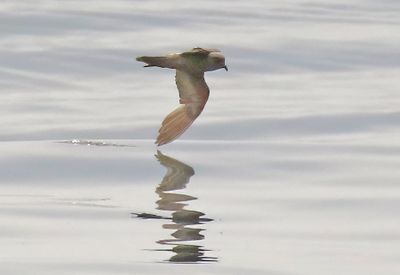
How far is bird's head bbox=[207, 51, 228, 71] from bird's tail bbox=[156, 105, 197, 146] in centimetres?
27

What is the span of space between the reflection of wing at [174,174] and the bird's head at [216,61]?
1.92 feet

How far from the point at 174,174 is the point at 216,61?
0.70m

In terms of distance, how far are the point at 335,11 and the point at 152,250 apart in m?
9.50

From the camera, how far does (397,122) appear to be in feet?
31.8

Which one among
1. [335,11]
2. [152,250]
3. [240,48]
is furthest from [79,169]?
[335,11]

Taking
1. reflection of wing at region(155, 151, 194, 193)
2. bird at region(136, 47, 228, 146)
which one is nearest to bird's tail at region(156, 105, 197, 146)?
bird at region(136, 47, 228, 146)

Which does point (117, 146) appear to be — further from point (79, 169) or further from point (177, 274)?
point (177, 274)

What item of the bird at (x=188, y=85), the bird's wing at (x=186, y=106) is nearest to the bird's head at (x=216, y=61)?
the bird at (x=188, y=85)

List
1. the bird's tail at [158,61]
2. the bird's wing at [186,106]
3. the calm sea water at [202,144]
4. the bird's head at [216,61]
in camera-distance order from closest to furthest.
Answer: the calm sea water at [202,144] → the bird's tail at [158,61] → the bird's head at [216,61] → the bird's wing at [186,106]

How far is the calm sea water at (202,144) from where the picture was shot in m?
6.12

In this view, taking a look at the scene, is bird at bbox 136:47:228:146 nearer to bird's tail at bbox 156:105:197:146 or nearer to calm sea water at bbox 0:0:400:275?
bird's tail at bbox 156:105:197:146

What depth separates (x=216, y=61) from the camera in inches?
292

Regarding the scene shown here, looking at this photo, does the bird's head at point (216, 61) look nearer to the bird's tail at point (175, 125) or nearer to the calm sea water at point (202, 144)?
the bird's tail at point (175, 125)

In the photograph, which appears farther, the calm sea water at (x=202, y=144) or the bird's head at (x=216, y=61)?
the bird's head at (x=216, y=61)
